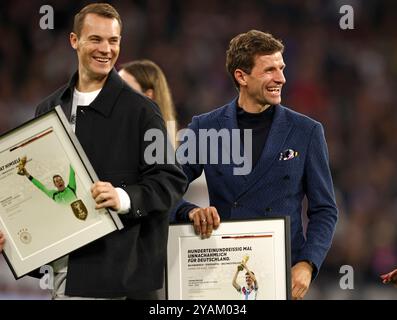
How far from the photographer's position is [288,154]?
349 centimetres

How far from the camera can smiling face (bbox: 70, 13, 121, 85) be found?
3268mm

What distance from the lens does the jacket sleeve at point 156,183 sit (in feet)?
10.0

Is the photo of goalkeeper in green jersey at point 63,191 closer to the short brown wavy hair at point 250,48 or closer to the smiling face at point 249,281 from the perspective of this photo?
the smiling face at point 249,281

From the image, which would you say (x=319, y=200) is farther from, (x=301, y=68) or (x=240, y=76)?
(x=301, y=68)

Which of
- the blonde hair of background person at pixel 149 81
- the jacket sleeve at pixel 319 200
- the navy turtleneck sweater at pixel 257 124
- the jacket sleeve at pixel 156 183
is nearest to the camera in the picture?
the jacket sleeve at pixel 156 183

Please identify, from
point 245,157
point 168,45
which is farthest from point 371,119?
point 245,157

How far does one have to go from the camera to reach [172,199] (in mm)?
3131

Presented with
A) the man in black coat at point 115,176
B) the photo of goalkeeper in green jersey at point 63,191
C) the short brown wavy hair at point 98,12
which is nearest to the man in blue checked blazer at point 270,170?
the man in black coat at point 115,176

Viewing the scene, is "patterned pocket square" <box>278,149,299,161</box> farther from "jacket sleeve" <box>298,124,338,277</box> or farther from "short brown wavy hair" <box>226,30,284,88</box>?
"short brown wavy hair" <box>226,30,284,88</box>

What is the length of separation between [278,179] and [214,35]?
15.4 feet

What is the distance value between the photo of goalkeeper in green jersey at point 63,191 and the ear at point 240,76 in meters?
0.89

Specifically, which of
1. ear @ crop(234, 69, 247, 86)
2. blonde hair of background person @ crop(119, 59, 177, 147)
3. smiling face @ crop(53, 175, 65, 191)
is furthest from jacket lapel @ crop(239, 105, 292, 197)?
blonde hair of background person @ crop(119, 59, 177, 147)

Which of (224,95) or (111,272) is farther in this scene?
(224,95)
